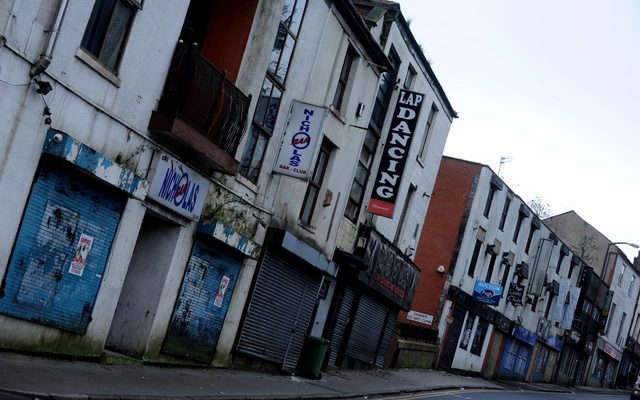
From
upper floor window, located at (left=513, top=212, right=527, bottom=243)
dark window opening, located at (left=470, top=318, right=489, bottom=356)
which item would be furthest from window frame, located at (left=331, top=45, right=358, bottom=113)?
upper floor window, located at (left=513, top=212, right=527, bottom=243)

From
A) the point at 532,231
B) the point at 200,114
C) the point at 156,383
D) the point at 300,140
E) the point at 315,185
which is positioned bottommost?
the point at 156,383

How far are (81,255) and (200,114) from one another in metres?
3.41

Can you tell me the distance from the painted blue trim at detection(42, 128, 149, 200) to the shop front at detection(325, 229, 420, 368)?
439 inches

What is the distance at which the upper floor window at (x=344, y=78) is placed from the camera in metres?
22.3

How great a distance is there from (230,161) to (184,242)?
5.98 ft

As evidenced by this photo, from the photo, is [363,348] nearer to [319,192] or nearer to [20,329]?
[319,192]

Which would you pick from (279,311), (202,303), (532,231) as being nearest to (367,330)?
(279,311)

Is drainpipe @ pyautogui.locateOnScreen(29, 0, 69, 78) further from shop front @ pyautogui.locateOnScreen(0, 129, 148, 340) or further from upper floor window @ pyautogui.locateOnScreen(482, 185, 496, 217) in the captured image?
upper floor window @ pyautogui.locateOnScreen(482, 185, 496, 217)

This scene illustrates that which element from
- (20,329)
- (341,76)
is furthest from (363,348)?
(20,329)

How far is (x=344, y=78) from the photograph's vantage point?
2252 cm

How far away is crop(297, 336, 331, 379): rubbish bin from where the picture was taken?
22641 mm

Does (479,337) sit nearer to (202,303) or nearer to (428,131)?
(428,131)

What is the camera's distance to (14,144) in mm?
11234

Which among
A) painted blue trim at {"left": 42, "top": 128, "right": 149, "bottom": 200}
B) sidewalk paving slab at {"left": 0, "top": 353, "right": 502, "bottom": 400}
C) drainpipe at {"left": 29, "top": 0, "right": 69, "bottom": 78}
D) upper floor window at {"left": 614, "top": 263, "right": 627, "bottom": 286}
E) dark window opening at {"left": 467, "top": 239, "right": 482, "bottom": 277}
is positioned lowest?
sidewalk paving slab at {"left": 0, "top": 353, "right": 502, "bottom": 400}
